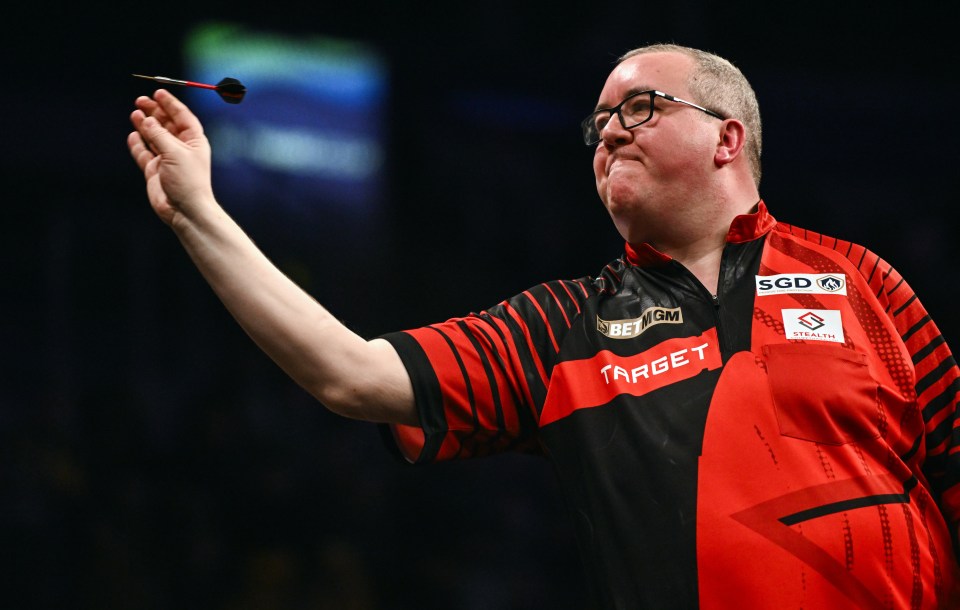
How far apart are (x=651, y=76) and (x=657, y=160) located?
0.18 metres

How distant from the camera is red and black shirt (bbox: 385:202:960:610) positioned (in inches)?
65.0

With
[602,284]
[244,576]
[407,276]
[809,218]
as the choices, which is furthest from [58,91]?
[602,284]

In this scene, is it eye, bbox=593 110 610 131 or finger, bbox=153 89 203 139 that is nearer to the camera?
finger, bbox=153 89 203 139

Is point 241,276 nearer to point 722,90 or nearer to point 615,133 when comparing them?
point 615,133

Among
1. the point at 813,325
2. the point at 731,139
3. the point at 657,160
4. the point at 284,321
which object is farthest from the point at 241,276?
the point at 731,139

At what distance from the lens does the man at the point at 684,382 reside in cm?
162

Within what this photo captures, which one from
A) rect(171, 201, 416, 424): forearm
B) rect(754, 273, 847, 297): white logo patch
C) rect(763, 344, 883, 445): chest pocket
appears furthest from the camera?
rect(754, 273, 847, 297): white logo patch

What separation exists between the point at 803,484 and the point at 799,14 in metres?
5.50

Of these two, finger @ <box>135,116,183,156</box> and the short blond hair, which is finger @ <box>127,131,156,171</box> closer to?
finger @ <box>135,116,183,156</box>

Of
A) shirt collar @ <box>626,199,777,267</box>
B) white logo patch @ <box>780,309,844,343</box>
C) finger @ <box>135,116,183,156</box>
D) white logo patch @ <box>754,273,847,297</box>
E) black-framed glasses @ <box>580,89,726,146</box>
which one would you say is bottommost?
white logo patch @ <box>780,309,844,343</box>

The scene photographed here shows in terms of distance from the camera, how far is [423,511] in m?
5.45

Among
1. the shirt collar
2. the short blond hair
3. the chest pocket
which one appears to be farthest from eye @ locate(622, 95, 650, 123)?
the chest pocket

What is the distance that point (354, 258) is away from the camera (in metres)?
6.41

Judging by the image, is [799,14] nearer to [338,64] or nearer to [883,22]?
[883,22]
